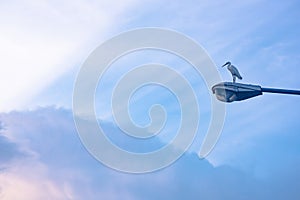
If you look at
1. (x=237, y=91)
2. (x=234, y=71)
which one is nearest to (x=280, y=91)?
(x=237, y=91)

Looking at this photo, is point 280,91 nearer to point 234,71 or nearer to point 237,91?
point 237,91

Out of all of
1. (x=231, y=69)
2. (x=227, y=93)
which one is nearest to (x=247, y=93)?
(x=227, y=93)

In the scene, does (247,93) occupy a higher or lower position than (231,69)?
lower

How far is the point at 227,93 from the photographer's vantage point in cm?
1565

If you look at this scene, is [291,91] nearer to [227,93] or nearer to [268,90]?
[268,90]

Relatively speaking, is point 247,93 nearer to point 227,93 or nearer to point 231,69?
point 227,93

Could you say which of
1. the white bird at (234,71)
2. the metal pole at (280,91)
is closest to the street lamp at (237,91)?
the metal pole at (280,91)

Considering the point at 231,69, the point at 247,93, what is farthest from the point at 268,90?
the point at 231,69

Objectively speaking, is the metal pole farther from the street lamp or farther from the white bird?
the white bird

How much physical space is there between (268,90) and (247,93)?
1.94ft

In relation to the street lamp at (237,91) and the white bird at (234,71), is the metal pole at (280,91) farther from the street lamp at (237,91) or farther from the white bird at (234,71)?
the white bird at (234,71)

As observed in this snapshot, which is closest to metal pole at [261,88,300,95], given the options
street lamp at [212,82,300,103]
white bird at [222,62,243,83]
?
street lamp at [212,82,300,103]

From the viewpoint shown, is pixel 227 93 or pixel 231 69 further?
pixel 231 69

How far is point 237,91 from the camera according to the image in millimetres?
15516
